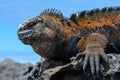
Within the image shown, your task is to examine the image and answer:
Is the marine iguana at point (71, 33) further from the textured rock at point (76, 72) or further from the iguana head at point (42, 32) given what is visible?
the textured rock at point (76, 72)

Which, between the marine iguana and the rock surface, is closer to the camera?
the marine iguana

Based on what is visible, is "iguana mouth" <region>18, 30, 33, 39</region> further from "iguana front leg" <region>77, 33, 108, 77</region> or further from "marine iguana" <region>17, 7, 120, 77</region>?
"iguana front leg" <region>77, 33, 108, 77</region>

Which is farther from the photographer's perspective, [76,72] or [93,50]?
[76,72]

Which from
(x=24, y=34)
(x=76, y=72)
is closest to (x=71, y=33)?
(x=24, y=34)

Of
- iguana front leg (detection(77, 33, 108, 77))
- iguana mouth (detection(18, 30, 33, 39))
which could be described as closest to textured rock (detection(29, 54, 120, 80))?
iguana front leg (detection(77, 33, 108, 77))

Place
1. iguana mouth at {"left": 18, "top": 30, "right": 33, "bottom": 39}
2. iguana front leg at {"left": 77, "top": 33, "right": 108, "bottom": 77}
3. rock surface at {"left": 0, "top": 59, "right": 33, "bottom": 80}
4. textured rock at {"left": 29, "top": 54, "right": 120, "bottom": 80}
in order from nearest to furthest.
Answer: iguana front leg at {"left": 77, "top": 33, "right": 108, "bottom": 77}, textured rock at {"left": 29, "top": 54, "right": 120, "bottom": 80}, iguana mouth at {"left": 18, "top": 30, "right": 33, "bottom": 39}, rock surface at {"left": 0, "top": 59, "right": 33, "bottom": 80}

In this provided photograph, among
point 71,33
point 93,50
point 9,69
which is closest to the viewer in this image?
point 93,50

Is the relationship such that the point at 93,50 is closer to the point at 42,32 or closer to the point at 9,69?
the point at 42,32
